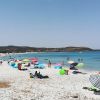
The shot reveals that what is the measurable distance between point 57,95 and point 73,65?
29.0m

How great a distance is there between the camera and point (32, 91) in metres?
20.4

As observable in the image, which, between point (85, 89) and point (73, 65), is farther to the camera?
point (73, 65)

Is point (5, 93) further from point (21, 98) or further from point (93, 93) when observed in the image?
point (93, 93)

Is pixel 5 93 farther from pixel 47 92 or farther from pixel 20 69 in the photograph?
pixel 20 69

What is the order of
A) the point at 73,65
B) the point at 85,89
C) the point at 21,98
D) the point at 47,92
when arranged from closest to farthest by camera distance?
the point at 21,98 < the point at 47,92 < the point at 85,89 < the point at 73,65

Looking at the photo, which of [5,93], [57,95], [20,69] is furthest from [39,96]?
[20,69]

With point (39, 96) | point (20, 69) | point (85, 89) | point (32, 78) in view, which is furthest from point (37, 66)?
point (39, 96)

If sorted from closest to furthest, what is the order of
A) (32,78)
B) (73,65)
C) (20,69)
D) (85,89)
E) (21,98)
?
(21,98) → (85,89) → (32,78) → (20,69) → (73,65)

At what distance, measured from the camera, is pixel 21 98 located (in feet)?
57.3

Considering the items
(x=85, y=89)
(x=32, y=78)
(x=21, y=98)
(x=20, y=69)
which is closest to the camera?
(x=21, y=98)

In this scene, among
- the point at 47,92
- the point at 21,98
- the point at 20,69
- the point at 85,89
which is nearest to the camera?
the point at 21,98

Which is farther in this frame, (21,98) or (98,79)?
(98,79)

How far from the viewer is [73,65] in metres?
47.5

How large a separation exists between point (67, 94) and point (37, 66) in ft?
102
